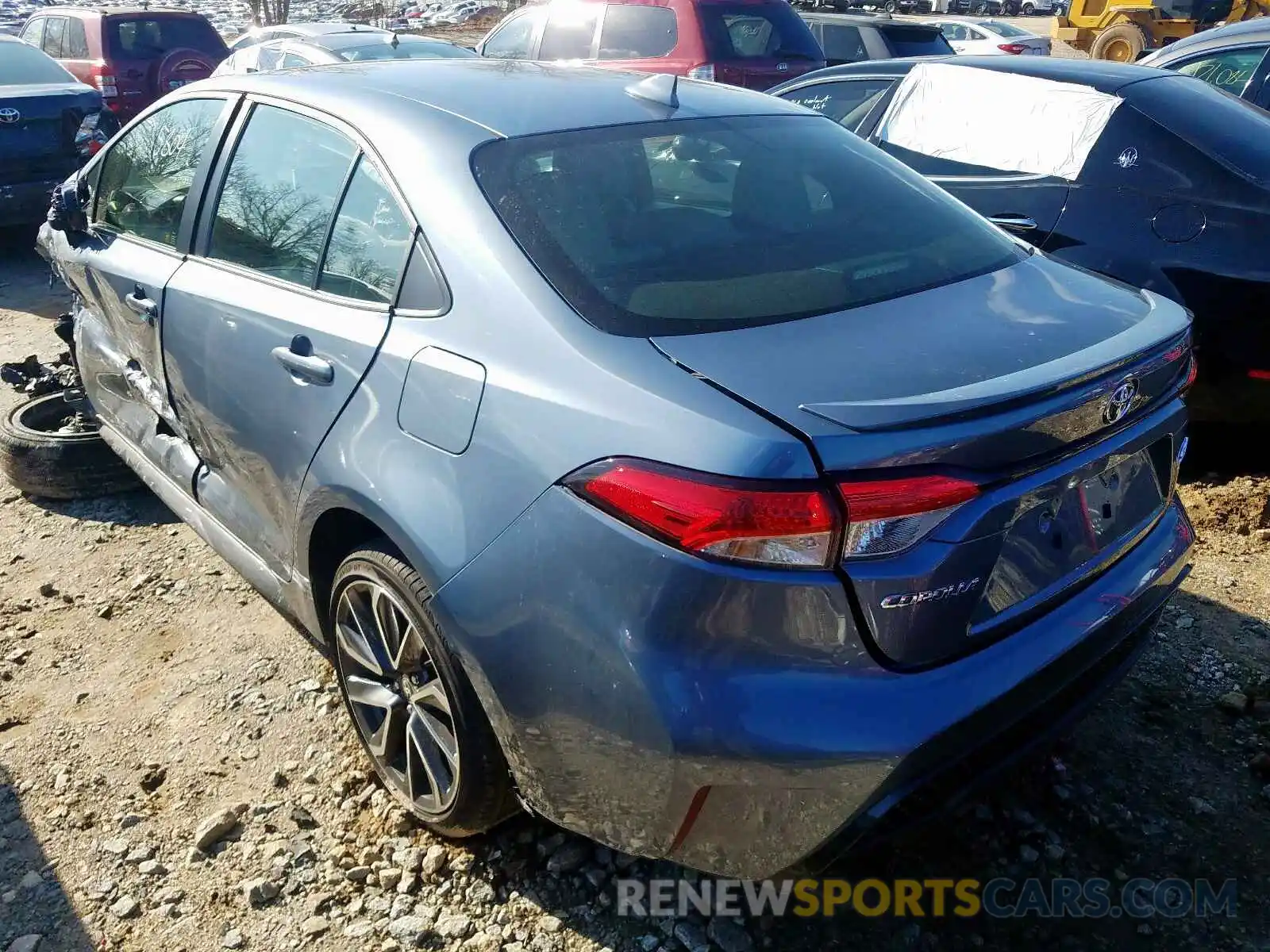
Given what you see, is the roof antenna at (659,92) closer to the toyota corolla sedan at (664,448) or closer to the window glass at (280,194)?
the toyota corolla sedan at (664,448)

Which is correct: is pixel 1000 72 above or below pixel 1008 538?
above

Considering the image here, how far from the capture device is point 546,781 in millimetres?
2035

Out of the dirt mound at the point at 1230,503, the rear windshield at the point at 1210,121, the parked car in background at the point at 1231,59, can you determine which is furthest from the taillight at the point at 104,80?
the dirt mound at the point at 1230,503

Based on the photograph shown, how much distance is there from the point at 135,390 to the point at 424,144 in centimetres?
183

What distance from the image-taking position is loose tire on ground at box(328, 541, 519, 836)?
7.14 ft

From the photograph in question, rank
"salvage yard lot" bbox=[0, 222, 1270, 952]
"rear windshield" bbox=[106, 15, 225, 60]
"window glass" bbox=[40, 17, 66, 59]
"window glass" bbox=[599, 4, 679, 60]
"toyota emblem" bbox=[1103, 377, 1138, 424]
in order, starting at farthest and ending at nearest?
"window glass" bbox=[40, 17, 66, 59] < "rear windshield" bbox=[106, 15, 225, 60] < "window glass" bbox=[599, 4, 679, 60] < "salvage yard lot" bbox=[0, 222, 1270, 952] < "toyota emblem" bbox=[1103, 377, 1138, 424]

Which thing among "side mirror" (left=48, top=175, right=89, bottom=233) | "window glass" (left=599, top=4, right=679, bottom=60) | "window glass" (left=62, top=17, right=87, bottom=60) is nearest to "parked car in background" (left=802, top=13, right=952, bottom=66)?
"window glass" (left=599, top=4, right=679, bottom=60)

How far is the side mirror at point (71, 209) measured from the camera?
3869mm

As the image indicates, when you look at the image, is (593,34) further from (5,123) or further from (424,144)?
(424,144)

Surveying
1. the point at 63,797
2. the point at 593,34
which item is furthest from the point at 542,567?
the point at 593,34

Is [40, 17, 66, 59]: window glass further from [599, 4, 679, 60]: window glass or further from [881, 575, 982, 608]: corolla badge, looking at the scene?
[881, 575, 982, 608]: corolla badge

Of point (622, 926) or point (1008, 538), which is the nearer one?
point (1008, 538)

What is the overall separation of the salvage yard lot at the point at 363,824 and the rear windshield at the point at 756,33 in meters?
7.18

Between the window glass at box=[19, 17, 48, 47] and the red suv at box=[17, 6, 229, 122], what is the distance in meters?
0.11
